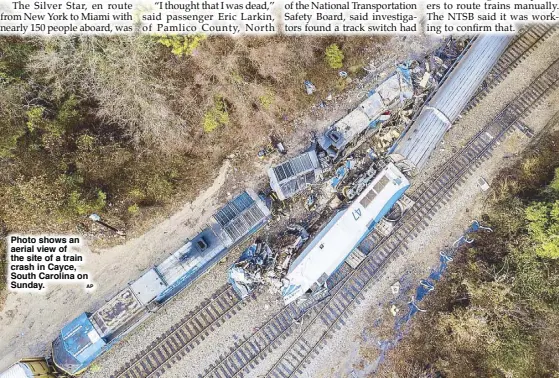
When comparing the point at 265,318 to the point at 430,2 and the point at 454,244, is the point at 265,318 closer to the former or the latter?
the point at 454,244

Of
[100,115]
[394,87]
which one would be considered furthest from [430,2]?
[100,115]

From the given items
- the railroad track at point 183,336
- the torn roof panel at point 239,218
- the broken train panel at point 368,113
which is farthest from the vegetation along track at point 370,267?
the torn roof panel at point 239,218

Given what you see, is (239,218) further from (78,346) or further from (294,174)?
(78,346)

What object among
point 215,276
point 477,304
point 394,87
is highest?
point 394,87

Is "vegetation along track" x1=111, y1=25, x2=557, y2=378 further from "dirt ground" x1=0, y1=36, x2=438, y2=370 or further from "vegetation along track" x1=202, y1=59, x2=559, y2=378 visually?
"vegetation along track" x1=202, y1=59, x2=559, y2=378

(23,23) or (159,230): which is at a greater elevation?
(23,23)

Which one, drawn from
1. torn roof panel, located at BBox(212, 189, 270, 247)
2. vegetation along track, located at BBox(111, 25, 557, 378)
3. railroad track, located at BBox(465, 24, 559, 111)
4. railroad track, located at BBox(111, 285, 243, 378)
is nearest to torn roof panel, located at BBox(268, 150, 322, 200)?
torn roof panel, located at BBox(212, 189, 270, 247)

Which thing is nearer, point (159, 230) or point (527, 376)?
point (527, 376)
